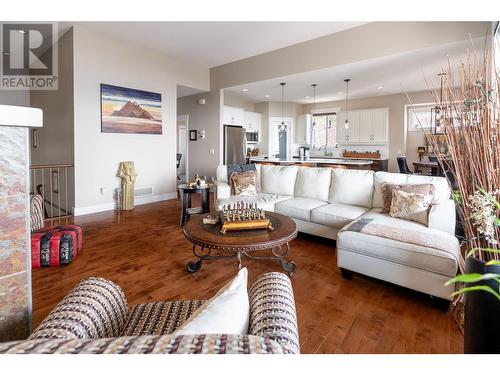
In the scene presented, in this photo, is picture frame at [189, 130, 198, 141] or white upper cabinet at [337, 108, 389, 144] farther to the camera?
white upper cabinet at [337, 108, 389, 144]

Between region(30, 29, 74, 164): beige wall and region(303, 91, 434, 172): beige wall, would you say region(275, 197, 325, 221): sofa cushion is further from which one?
region(303, 91, 434, 172): beige wall

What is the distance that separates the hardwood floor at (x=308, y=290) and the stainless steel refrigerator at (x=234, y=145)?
3.84 metres

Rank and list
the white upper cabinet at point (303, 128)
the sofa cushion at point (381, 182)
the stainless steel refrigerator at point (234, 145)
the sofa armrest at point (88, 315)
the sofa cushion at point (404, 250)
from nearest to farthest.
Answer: the sofa armrest at point (88, 315)
the sofa cushion at point (404, 250)
the sofa cushion at point (381, 182)
the stainless steel refrigerator at point (234, 145)
the white upper cabinet at point (303, 128)

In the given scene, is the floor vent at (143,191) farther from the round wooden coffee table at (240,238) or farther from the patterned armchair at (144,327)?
the patterned armchair at (144,327)

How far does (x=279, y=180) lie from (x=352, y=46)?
2544mm

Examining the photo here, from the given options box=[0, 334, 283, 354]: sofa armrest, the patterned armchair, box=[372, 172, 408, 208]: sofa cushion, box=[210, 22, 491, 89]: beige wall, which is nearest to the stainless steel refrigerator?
box=[210, 22, 491, 89]: beige wall

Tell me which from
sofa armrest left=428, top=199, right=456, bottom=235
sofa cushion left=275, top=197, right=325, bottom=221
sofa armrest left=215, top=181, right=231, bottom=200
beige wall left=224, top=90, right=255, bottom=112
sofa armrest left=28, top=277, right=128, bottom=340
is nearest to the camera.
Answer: sofa armrest left=28, top=277, right=128, bottom=340

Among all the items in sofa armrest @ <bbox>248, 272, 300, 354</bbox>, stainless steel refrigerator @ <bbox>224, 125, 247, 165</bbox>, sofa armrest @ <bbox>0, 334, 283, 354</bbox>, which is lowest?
sofa armrest @ <bbox>248, 272, 300, 354</bbox>

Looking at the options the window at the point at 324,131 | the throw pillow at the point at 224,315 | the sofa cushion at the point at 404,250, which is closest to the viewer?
the throw pillow at the point at 224,315

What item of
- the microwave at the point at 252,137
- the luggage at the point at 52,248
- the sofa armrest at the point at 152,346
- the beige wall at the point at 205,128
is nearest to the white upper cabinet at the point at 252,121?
the microwave at the point at 252,137

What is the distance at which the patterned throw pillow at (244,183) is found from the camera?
4277 mm

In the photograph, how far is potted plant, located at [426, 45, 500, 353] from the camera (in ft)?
3.73

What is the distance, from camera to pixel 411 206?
9.57 ft
